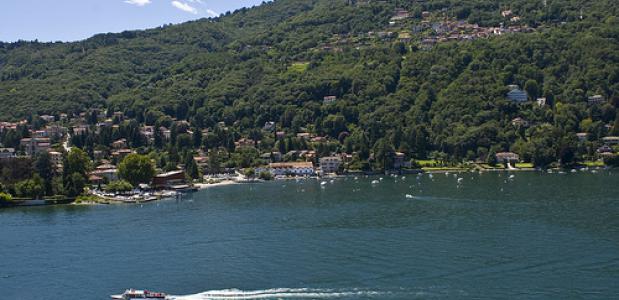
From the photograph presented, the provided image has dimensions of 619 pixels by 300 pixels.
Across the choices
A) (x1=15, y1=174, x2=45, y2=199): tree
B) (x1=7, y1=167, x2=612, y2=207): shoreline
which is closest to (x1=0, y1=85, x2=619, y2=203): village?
(x1=7, y1=167, x2=612, y2=207): shoreline

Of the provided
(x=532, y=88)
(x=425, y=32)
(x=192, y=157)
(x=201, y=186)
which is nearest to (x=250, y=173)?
(x=192, y=157)

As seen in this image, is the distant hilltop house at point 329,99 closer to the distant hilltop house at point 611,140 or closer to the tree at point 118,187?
the distant hilltop house at point 611,140

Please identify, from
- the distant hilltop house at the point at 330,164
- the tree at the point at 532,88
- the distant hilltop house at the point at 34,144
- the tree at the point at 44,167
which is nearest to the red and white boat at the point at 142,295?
the tree at the point at 44,167

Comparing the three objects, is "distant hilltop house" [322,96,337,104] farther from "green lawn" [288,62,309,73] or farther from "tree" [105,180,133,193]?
"tree" [105,180,133,193]

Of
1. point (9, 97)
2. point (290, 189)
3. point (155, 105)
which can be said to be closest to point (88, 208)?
point (290, 189)

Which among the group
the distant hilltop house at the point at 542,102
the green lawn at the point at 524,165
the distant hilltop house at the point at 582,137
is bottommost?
the green lawn at the point at 524,165

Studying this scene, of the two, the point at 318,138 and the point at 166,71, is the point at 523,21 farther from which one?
the point at 166,71
